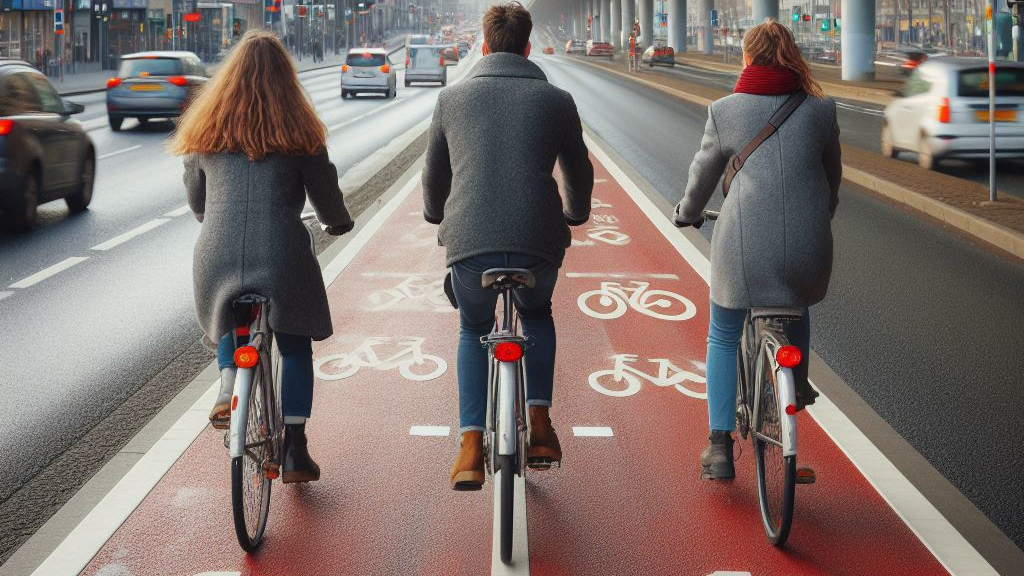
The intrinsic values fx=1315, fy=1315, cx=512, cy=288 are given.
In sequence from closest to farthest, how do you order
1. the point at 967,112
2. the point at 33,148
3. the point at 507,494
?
the point at 507,494
the point at 33,148
the point at 967,112

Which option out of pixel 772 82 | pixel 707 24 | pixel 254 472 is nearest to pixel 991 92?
pixel 772 82

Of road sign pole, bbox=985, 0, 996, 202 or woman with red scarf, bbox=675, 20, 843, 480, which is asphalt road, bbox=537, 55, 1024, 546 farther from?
woman with red scarf, bbox=675, 20, 843, 480

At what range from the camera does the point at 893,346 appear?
776cm

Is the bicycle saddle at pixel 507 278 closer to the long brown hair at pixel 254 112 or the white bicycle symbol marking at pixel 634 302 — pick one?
the long brown hair at pixel 254 112

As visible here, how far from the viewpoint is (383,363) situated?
729 cm

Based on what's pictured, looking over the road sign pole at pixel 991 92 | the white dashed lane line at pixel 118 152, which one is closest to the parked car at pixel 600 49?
the white dashed lane line at pixel 118 152

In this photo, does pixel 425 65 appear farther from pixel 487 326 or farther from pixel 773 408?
pixel 773 408

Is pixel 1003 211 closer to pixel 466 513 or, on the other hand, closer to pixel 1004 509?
pixel 1004 509

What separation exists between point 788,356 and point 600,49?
341 feet

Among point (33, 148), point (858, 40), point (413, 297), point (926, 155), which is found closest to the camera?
point (413, 297)

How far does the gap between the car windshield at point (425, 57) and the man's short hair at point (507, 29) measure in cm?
4747

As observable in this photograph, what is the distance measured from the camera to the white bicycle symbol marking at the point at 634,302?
862 centimetres

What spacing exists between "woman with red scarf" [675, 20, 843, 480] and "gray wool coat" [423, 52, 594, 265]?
2.11 feet

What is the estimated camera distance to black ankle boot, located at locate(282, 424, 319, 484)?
195 inches
